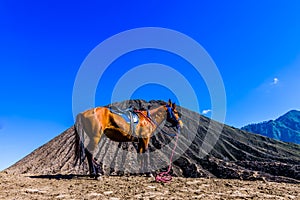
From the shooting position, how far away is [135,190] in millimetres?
6758

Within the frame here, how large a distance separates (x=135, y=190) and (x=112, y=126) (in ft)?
10.3

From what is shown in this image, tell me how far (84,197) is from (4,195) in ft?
6.27

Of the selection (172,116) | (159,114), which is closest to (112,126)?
(159,114)

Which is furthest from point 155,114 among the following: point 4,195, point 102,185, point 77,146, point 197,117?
point 197,117

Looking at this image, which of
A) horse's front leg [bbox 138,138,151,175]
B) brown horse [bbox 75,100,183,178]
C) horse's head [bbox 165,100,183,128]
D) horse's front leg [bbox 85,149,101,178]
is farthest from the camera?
horse's head [bbox 165,100,183,128]

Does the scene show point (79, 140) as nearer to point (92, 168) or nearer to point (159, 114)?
point (92, 168)

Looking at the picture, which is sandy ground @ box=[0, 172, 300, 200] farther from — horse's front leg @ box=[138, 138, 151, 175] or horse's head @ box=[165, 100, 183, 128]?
horse's head @ box=[165, 100, 183, 128]

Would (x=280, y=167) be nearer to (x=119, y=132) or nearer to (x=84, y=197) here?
(x=119, y=132)

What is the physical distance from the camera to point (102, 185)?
7438mm

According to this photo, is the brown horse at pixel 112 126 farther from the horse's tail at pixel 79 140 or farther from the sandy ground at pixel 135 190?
the sandy ground at pixel 135 190

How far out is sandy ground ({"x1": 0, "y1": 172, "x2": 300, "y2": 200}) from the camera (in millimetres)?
6234

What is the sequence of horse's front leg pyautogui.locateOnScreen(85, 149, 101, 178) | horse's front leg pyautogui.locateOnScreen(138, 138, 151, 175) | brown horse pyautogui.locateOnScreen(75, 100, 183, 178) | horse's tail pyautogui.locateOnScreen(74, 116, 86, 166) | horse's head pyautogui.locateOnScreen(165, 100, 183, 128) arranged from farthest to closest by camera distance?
horse's head pyautogui.locateOnScreen(165, 100, 183, 128)
horse's front leg pyautogui.locateOnScreen(138, 138, 151, 175)
horse's tail pyautogui.locateOnScreen(74, 116, 86, 166)
brown horse pyautogui.locateOnScreen(75, 100, 183, 178)
horse's front leg pyautogui.locateOnScreen(85, 149, 101, 178)

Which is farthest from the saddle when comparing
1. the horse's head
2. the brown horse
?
the horse's head

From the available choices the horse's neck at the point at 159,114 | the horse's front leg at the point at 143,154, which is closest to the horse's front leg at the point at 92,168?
the horse's front leg at the point at 143,154
